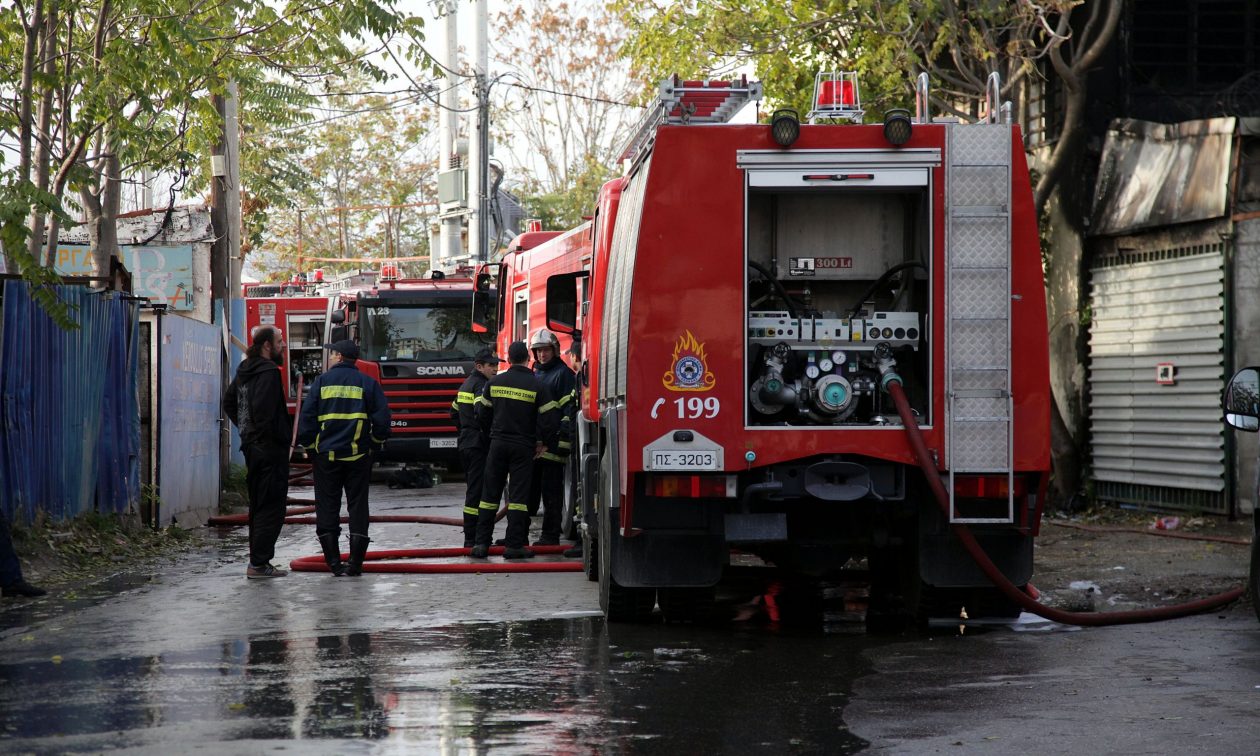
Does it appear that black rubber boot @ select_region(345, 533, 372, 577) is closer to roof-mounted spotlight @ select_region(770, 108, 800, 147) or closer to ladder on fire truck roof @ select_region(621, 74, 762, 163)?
ladder on fire truck roof @ select_region(621, 74, 762, 163)

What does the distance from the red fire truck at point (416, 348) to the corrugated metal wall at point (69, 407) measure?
27.1 ft

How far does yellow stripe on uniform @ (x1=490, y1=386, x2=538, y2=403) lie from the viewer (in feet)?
42.1

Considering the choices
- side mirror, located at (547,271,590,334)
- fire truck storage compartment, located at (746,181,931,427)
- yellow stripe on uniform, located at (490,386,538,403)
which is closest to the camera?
fire truck storage compartment, located at (746,181,931,427)

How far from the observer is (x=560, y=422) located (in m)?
13.5

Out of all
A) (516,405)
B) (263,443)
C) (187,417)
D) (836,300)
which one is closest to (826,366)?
(836,300)

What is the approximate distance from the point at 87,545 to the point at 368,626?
4.77 meters

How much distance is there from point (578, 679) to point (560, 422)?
615 cm

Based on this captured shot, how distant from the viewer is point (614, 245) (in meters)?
9.96

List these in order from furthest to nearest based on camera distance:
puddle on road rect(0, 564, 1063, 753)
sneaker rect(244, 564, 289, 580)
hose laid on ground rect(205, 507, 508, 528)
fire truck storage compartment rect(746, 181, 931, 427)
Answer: hose laid on ground rect(205, 507, 508, 528), sneaker rect(244, 564, 289, 580), fire truck storage compartment rect(746, 181, 931, 427), puddle on road rect(0, 564, 1063, 753)

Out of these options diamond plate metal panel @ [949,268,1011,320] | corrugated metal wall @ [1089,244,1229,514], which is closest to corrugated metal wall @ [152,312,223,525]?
diamond plate metal panel @ [949,268,1011,320]

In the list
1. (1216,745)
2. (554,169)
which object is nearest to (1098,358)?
(1216,745)

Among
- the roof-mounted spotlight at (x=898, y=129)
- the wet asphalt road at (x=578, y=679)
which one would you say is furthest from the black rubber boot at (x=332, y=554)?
the roof-mounted spotlight at (x=898, y=129)

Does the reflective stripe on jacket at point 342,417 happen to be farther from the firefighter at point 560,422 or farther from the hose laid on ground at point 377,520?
the hose laid on ground at point 377,520

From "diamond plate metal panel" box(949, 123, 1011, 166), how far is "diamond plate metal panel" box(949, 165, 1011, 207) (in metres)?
0.04
